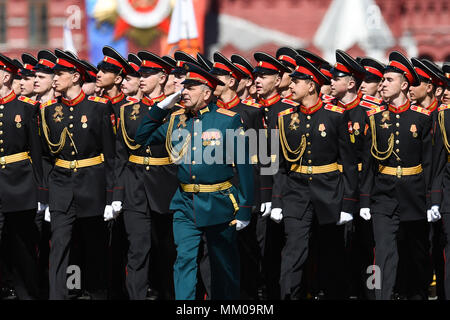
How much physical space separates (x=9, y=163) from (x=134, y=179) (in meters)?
1.10

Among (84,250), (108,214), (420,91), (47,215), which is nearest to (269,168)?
(108,214)

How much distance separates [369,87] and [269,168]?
1.46 metres

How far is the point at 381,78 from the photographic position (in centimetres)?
996

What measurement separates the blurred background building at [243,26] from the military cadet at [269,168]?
91.7ft

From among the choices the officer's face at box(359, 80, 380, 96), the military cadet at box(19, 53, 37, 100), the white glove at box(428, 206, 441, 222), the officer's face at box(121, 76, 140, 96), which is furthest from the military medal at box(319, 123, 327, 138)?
the military cadet at box(19, 53, 37, 100)

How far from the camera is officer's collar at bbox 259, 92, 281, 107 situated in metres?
9.94

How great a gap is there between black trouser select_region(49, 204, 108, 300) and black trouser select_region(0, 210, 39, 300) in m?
0.40

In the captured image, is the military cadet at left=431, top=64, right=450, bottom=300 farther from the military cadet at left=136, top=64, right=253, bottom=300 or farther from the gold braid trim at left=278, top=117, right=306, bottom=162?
the military cadet at left=136, top=64, right=253, bottom=300

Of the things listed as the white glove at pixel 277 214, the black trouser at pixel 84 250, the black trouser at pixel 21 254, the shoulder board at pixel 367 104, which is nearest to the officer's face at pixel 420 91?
the shoulder board at pixel 367 104

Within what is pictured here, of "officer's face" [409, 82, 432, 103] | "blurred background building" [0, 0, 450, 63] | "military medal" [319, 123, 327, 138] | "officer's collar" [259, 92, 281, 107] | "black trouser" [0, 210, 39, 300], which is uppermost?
"blurred background building" [0, 0, 450, 63]

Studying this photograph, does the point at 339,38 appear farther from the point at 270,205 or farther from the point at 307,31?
the point at 270,205

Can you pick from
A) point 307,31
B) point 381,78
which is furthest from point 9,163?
point 307,31

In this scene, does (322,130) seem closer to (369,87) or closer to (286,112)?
(286,112)

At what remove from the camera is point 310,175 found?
879 centimetres
